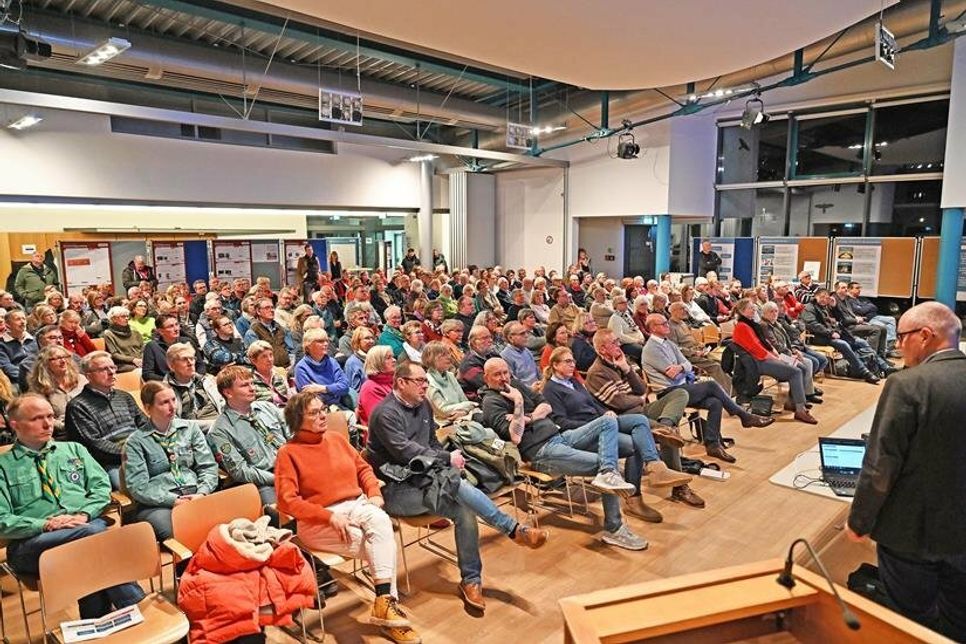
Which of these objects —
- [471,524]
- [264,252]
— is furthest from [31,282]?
[471,524]

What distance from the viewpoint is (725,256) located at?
12.0m

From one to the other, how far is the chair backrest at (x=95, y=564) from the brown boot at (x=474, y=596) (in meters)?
1.41

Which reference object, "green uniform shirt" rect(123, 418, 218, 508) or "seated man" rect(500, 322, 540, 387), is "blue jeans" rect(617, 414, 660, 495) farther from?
"green uniform shirt" rect(123, 418, 218, 508)

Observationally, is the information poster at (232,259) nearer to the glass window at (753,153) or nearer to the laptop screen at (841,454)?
the laptop screen at (841,454)

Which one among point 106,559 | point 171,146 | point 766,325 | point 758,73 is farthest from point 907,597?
point 171,146

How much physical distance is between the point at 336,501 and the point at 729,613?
1.92 metres

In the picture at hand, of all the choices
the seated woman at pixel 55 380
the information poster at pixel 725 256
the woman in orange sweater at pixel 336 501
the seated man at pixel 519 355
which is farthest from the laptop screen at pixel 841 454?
the information poster at pixel 725 256

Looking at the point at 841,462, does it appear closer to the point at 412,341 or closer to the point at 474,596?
the point at 474,596

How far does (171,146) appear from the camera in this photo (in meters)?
10.3

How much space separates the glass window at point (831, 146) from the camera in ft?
36.0

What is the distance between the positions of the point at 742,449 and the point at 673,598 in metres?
4.25

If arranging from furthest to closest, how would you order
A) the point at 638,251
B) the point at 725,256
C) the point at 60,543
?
the point at 638,251, the point at 725,256, the point at 60,543

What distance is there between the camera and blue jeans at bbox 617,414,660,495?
3958mm

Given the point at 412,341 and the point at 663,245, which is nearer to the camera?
the point at 412,341
